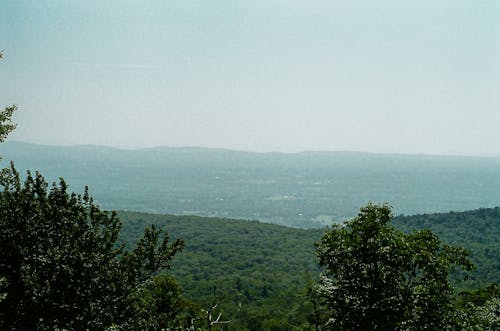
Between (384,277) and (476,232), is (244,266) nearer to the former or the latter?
(476,232)

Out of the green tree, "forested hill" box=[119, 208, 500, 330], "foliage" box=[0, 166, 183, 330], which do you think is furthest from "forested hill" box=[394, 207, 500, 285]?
"foliage" box=[0, 166, 183, 330]

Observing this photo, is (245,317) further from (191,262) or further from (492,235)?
(492,235)

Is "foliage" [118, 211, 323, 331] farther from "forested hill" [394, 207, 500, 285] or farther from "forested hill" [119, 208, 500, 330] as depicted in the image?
"forested hill" [394, 207, 500, 285]

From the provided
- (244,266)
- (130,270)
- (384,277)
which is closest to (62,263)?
(130,270)

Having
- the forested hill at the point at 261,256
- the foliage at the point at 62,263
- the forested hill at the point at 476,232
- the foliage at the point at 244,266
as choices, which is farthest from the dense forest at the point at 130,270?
the forested hill at the point at 476,232

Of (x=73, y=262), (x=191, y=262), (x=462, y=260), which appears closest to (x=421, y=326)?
(x=462, y=260)

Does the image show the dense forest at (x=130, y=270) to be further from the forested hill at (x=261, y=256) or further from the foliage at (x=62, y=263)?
the forested hill at (x=261, y=256)

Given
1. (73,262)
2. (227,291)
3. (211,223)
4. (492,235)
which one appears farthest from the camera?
(211,223)
